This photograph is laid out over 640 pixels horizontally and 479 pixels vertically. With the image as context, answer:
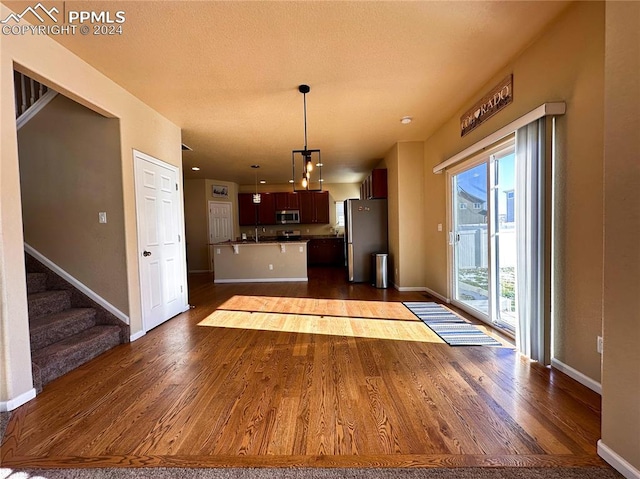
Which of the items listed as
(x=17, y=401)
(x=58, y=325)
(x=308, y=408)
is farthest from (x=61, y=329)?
(x=308, y=408)

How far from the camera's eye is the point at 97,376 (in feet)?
8.18

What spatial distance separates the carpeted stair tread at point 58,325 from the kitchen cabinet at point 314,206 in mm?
7035

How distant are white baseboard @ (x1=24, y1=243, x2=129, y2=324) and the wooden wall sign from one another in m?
4.44

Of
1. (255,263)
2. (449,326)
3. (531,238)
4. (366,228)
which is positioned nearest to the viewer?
(531,238)

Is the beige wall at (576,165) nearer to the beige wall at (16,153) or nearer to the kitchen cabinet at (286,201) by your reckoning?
the beige wall at (16,153)

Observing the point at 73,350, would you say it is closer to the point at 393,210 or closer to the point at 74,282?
the point at 74,282

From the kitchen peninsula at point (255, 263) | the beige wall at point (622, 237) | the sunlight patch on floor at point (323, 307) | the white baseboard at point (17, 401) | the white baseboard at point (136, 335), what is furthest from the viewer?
the kitchen peninsula at point (255, 263)

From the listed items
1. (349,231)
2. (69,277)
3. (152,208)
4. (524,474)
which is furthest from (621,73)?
(349,231)

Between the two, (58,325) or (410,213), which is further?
(410,213)

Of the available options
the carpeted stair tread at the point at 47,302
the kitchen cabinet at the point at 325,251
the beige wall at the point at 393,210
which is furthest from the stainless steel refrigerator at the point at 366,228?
the carpeted stair tread at the point at 47,302

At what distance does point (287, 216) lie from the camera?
32.0 feet

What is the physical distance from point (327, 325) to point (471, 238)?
7.19ft

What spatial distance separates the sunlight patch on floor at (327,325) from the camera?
331cm

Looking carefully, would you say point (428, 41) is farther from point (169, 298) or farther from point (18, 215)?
point (169, 298)
